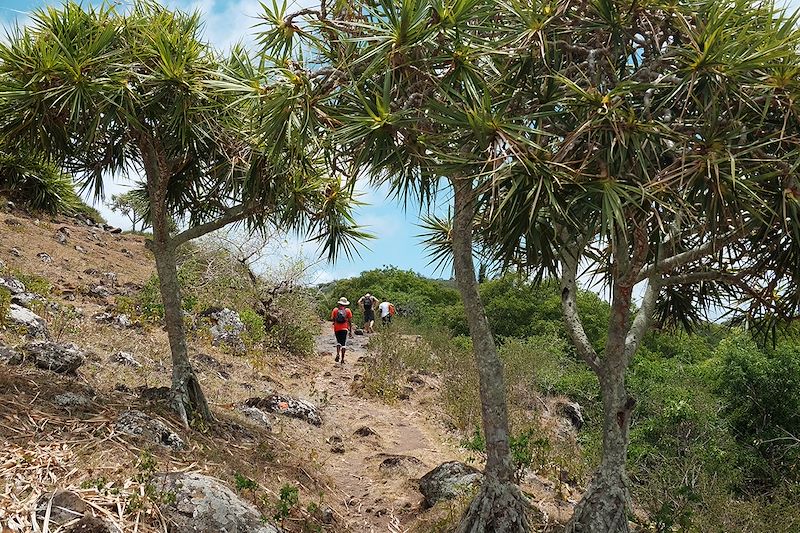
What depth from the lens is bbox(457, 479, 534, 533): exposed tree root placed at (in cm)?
517

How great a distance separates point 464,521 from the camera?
17.3ft

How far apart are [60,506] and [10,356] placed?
3658mm

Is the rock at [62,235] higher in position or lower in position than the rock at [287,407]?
higher

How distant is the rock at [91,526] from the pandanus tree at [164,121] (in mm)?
2602

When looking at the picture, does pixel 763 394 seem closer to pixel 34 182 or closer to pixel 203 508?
pixel 203 508

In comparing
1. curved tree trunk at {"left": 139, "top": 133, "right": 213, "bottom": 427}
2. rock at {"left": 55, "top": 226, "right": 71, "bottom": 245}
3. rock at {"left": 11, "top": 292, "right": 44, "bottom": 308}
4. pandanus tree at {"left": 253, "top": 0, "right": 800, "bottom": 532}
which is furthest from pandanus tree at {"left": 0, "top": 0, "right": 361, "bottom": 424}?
rock at {"left": 55, "top": 226, "right": 71, "bottom": 245}

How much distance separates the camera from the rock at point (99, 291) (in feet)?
42.0

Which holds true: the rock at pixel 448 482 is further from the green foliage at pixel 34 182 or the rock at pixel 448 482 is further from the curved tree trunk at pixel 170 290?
the green foliage at pixel 34 182

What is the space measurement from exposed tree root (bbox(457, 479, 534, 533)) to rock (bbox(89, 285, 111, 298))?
981 cm

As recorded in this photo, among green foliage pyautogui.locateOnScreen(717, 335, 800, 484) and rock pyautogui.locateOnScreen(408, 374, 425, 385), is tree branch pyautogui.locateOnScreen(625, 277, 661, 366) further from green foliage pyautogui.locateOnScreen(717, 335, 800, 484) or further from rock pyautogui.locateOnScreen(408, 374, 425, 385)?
rock pyautogui.locateOnScreen(408, 374, 425, 385)

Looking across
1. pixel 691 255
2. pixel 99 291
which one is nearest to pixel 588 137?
pixel 691 255

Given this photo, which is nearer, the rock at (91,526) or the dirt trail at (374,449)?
the rock at (91,526)

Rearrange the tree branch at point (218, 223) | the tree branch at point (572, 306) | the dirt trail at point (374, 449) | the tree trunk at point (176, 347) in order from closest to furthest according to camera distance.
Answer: the tree branch at point (572, 306) → the dirt trail at point (374, 449) → the tree trunk at point (176, 347) → the tree branch at point (218, 223)

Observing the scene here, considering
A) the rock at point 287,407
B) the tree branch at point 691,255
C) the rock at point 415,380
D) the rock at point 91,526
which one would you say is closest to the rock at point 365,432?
the rock at point 287,407
